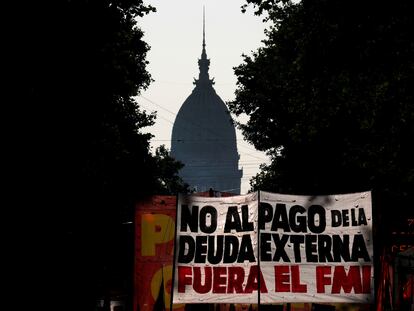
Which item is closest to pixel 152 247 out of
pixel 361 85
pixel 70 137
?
pixel 70 137

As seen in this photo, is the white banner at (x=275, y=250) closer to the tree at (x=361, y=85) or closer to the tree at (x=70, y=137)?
the tree at (x=361, y=85)

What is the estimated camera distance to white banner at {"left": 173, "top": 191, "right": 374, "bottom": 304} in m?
11.8

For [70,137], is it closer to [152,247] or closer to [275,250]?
[152,247]

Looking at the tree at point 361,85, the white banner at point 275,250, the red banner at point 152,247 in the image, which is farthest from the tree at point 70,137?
the tree at point 361,85

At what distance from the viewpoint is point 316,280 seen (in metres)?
11.9

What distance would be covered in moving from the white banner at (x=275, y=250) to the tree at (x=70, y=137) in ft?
4.77

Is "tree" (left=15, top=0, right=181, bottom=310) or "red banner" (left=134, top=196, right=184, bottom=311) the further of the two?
"tree" (left=15, top=0, right=181, bottom=310)

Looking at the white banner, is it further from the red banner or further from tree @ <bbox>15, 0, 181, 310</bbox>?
tree @ <bbox>15, 0, 181, 310</bbox>

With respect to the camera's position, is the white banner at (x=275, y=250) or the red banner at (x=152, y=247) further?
the red banner at (x=152, y=247)

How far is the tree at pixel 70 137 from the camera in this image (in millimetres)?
16114

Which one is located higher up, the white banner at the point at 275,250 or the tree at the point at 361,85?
the tree at the point at 361,85

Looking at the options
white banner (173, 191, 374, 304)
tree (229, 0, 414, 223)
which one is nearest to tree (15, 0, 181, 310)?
white banner (173, 191, 374, 304)

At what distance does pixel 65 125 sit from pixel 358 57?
7.49 meters

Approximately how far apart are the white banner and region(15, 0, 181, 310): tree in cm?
145
